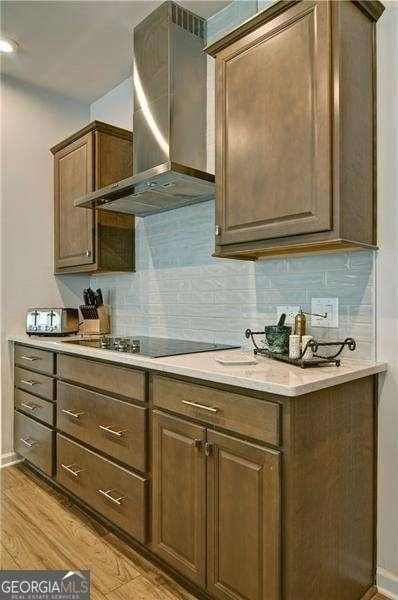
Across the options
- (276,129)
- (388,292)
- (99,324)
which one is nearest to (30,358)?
(99,324)

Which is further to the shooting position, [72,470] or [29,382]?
[29,382]

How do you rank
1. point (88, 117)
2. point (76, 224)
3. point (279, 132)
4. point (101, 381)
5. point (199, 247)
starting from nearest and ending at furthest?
point (279, 132)
point (101, 381)
point (199, 247)
point (76, 224)
point (88, 117)

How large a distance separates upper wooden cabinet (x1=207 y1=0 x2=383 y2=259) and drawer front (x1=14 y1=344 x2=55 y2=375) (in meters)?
1.39

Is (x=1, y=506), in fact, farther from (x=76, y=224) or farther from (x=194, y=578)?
(x=76, y=224)

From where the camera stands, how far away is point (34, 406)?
2.71 metres

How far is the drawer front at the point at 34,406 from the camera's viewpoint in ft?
8.34

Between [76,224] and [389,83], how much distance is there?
2072mm

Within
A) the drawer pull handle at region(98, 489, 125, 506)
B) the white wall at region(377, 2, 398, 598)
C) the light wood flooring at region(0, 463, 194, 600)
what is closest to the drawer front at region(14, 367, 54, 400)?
the light wood flooring at region(0, 463, 194, 600)

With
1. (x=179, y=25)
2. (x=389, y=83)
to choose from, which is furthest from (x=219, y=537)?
(x=179, y=25)

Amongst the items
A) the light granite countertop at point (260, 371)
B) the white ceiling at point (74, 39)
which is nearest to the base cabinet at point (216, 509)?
the light granite countertop at point (260, 371)

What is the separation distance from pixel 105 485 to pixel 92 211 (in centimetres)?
170

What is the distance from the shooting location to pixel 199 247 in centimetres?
247

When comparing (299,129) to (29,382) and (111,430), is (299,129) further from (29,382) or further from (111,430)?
(29,382)

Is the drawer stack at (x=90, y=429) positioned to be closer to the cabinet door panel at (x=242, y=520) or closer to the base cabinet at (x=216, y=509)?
the base cabinet at (x=216, y=509)
